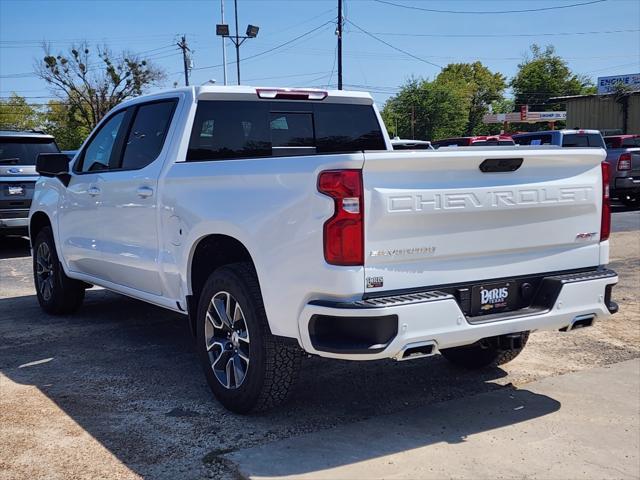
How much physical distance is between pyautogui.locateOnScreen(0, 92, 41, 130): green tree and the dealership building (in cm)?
6322

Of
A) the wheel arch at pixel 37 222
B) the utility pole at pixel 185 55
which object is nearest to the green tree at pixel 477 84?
the utility pole at pixel 185 55

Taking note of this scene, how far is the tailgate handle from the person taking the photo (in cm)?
376

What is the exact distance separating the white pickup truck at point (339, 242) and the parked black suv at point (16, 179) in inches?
263

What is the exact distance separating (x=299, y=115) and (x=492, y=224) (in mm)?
2320

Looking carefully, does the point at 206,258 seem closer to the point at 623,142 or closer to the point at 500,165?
the point at 500,165

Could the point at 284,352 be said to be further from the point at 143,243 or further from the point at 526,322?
the point at 143,243

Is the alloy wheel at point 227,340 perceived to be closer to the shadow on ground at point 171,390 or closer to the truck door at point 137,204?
the shadow on ground at point 171,390

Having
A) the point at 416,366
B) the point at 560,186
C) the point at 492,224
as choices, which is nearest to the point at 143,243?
the point at 416,366

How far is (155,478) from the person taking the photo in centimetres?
341

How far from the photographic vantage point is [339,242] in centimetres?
338

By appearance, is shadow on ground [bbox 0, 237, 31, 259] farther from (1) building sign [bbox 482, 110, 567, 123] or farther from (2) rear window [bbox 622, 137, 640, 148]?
(1) building sign [bbox 482, 110, 567, 123]

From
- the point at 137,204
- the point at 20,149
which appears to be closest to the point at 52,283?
the point at 137,204

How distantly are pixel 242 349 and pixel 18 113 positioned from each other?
87418 mm

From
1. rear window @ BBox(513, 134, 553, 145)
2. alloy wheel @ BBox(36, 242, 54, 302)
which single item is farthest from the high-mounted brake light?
rear window @ BBox(513, 134, 553, 145)
